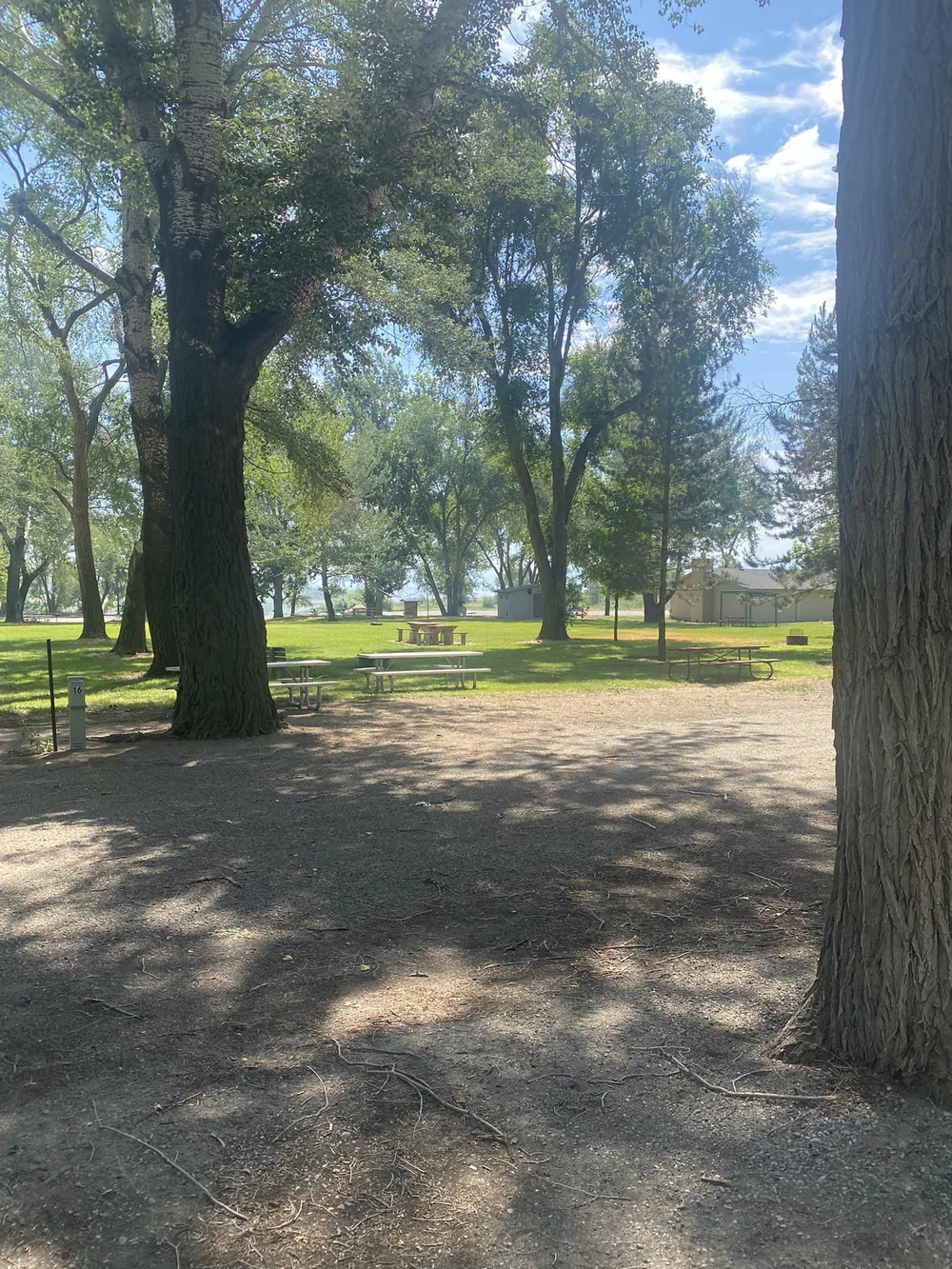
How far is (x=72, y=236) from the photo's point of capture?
2055cm

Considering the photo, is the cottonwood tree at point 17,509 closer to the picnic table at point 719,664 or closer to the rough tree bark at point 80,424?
the rough tree bark at point 80,424

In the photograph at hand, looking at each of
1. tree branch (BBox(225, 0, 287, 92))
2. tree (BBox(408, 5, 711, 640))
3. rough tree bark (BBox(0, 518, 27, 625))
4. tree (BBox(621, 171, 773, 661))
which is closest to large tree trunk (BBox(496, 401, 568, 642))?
tree (BBox(408, 5, 711, 640))

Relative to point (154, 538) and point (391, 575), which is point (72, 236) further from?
point (391, 575)

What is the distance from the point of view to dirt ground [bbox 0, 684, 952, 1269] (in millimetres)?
2227

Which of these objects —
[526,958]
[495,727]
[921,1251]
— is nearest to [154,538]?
[495,727]

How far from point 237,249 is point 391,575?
69.1 meters

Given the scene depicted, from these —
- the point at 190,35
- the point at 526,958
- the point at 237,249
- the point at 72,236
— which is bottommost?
the point at 526,958

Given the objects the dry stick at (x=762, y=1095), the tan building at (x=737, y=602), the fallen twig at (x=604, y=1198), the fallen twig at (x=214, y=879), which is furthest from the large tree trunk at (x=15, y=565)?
the fallen twig at (x=604, y=1198)

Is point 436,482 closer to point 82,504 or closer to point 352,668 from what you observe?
point 82,504

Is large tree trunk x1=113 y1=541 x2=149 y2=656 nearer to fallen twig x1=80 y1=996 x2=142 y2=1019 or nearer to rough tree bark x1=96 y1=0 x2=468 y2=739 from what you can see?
rough tree bark x1=96 y1=0 x2=468 y2=739

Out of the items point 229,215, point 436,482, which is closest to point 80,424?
point 229,215

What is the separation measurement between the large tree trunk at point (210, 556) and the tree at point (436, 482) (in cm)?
5298


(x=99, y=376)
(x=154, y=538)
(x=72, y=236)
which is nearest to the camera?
(x=154, y=538)

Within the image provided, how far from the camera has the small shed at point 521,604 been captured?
216 ft
